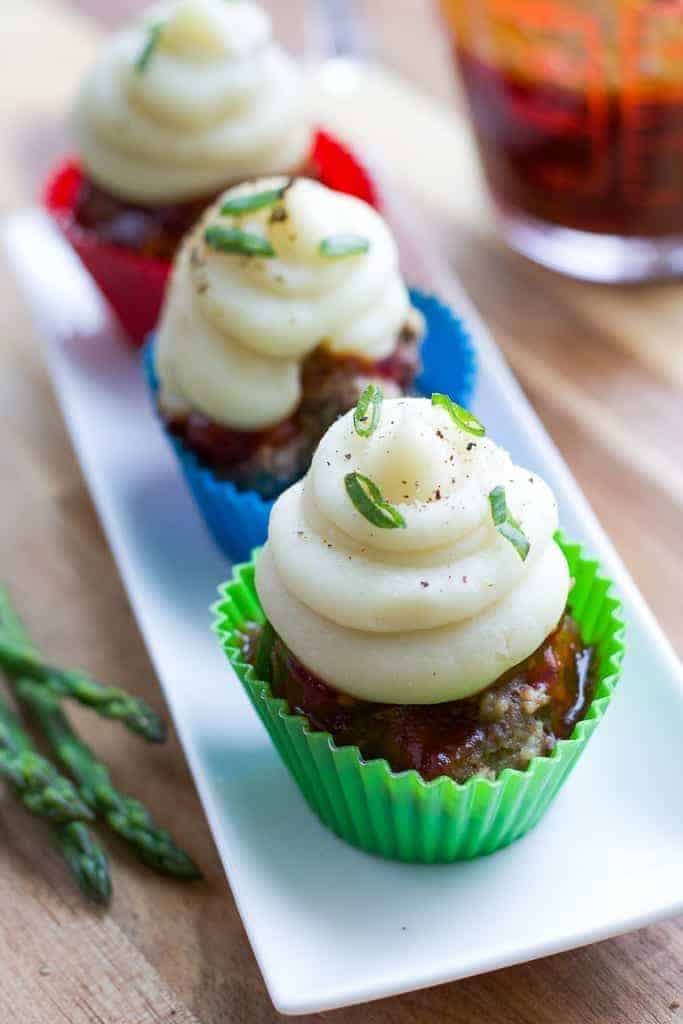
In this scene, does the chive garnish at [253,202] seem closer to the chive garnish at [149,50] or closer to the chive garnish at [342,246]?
the chive garnish at [342,246]

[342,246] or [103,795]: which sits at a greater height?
[342,246]

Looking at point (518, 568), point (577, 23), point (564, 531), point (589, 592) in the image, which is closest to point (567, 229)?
point (577, 23)

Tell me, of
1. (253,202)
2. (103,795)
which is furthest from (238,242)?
(103,795)

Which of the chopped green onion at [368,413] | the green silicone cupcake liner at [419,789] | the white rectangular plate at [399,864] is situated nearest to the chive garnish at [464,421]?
the chopped green onion at [368,413]

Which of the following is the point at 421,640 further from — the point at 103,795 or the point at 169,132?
the point at 169,132

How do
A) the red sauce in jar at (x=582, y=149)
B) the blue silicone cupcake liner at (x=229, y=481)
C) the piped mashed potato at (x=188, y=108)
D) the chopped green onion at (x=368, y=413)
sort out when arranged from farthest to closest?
the piped mashed potato at (x=188, y=108) < the red sauce in jar at (x=582, y=149) < the blue silicone cupcake liner at (x=229, y=481) < the chopped green onion at (x=368, y=413)

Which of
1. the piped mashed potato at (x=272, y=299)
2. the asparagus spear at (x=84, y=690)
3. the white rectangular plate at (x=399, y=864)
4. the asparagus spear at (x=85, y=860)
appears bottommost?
the asparagus spear at (x=85, y=860)
